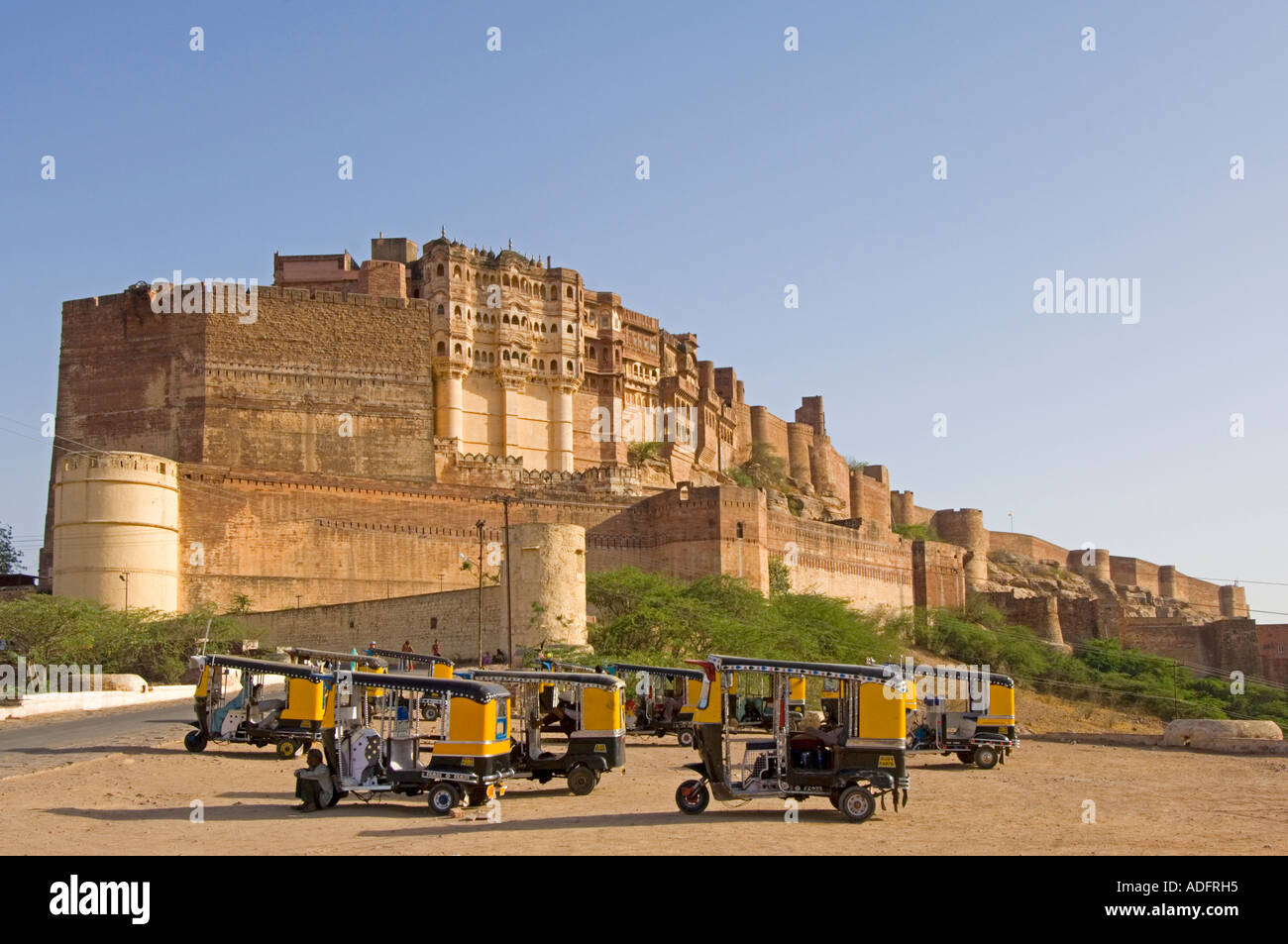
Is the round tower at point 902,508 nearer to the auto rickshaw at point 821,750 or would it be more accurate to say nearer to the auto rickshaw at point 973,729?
the auto rickshaw at point 973,729

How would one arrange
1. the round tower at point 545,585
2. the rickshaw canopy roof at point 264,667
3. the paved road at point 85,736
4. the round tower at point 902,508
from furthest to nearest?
the round tower at point 902,508
the round tower at point 545,585
the paved road at point 85,736
the rickshaw canopy roof at point 264,667

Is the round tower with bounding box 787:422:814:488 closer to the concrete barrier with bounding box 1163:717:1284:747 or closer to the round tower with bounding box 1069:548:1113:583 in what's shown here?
the round tower with bounding box 1069:548:1113:583

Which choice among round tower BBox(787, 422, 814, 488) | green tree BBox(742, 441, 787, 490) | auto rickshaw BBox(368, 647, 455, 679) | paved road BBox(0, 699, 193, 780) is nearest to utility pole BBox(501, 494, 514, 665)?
auto rickshaw BBox(368, 647, 455, 679)

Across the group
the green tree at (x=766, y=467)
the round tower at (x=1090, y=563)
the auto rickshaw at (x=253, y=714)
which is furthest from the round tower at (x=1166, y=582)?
the auto rickshaw at (x=253, y=714)

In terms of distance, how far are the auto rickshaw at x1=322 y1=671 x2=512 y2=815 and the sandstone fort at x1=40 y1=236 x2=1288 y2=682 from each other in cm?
1695

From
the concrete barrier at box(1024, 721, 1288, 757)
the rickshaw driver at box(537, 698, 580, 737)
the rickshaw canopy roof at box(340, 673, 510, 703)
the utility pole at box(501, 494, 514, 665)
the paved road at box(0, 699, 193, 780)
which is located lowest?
the concrete barrier at box(1024, 721, 1288, 757)

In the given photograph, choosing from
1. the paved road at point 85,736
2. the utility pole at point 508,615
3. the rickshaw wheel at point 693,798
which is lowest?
the rickshaw wheel at point 693,798

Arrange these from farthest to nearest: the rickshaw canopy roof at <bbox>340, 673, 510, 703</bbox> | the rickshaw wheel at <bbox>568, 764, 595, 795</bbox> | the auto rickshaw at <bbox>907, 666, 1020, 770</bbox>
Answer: the auto rickshaw at <bbox>907, 666, 1020, 770</bbox>, the rickshaw wheel at <bbox>568, 764, 595, 795</bbox>, the rickshaw canopy roof at <bbox>340, 673, 510, 703</bbox>

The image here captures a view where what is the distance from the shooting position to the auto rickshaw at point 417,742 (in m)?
13.3

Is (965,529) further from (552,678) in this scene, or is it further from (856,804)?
(856,804)

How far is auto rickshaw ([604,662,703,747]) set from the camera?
2238 cm

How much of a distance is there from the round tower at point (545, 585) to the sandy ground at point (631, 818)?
12463 millimetres

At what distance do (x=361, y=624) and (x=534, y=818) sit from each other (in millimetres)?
23507

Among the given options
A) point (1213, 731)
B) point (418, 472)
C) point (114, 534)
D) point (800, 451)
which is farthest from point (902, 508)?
point (1213, 731)
